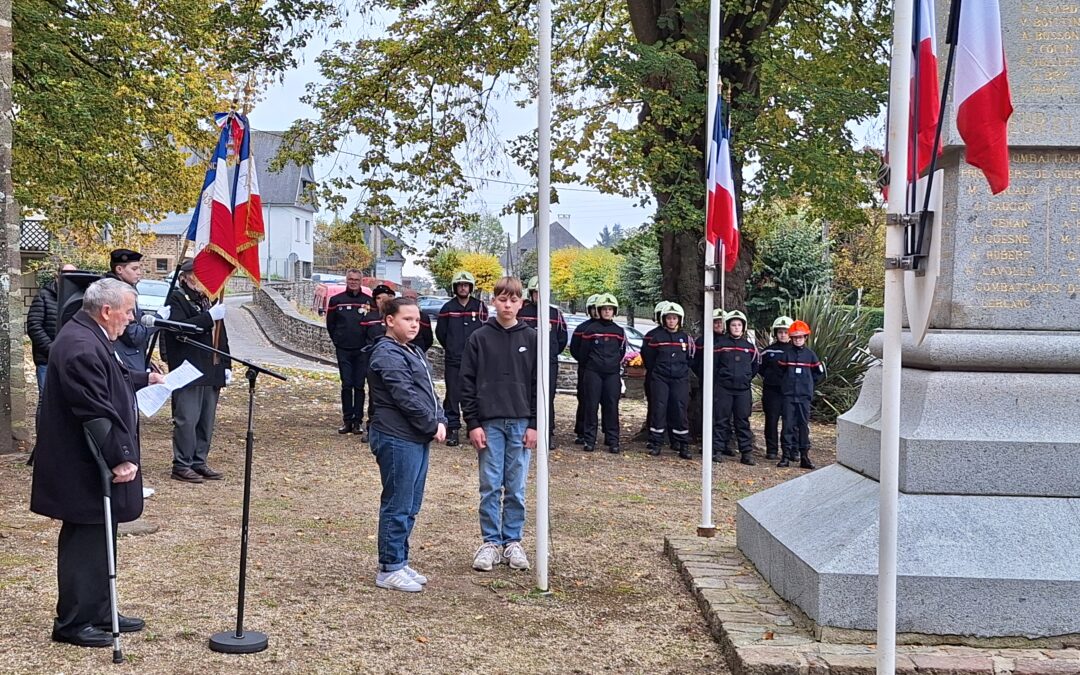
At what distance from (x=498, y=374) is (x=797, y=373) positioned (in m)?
Result: 7.28

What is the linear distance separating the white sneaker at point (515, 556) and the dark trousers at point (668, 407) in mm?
6512

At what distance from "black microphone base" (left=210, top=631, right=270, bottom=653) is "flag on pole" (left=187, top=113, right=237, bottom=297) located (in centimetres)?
472

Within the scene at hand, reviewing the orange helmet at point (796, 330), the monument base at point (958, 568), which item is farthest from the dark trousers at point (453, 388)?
the monument base at point (958, 568)

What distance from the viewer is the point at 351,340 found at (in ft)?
45.0

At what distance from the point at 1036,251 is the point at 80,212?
46.6 ft

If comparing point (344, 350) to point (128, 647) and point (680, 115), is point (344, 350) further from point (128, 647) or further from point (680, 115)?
point (128, 647)

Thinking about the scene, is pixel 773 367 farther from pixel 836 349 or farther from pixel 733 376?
pixel 836 349

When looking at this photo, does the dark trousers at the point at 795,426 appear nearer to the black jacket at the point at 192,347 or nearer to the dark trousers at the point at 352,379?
the dark trousers at the point at 352,379

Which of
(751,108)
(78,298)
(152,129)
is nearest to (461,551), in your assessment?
(78,298)

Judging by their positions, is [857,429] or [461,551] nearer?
[857,429]

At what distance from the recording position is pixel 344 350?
Answer: 1367 centimetres

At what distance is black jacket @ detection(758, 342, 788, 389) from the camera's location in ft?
45.1

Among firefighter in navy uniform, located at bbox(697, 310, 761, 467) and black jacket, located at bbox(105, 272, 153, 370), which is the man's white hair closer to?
black jacket, located at bbox(105, 272, 153, 370)

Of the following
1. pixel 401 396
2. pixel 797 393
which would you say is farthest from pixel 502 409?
pixel 797 393
